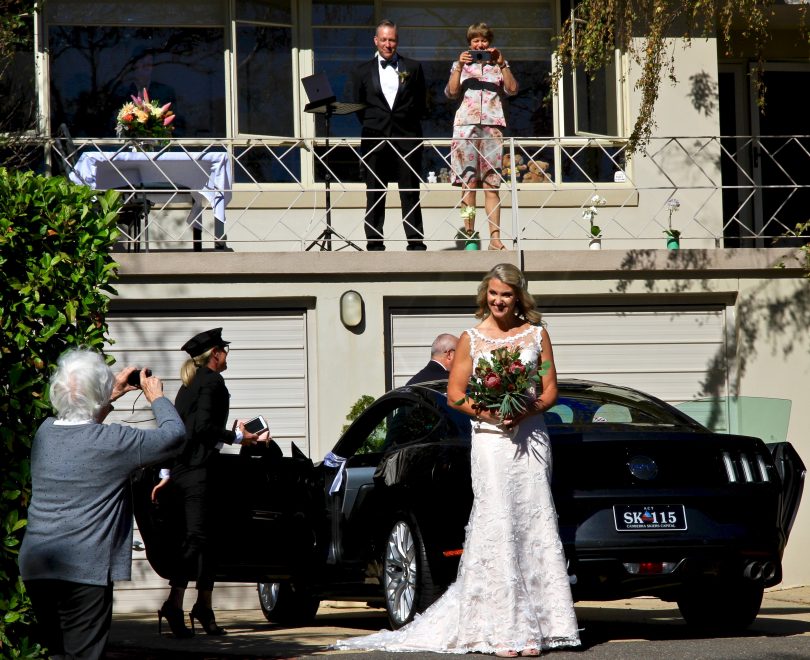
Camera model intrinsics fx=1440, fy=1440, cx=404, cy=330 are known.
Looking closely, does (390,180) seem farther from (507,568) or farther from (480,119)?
(507,568)

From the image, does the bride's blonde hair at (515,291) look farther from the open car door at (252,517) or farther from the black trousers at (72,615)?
the black trousers at (72,615)

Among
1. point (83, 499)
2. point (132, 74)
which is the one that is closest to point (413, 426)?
point (83, 499)

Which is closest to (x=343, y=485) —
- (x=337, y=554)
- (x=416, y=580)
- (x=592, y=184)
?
(x=337, y=554)

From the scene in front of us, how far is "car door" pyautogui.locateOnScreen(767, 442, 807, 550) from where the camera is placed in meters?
8.04

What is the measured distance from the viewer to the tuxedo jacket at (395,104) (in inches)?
526

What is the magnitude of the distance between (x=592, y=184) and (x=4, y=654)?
9753 mm

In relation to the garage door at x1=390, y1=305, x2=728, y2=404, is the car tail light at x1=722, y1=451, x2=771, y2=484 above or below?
below

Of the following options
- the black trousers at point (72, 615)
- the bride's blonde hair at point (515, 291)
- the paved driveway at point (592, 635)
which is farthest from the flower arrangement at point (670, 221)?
the black trousers at point (72, 615)

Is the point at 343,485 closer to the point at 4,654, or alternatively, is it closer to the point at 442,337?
the point at 442,337

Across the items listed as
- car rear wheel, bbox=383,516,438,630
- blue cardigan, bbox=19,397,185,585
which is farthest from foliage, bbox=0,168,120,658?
car rear wheel, bbox=383,516,438,630

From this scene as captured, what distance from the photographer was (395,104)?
43.9 feet

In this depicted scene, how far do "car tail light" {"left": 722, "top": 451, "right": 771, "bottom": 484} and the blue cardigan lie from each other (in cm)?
343

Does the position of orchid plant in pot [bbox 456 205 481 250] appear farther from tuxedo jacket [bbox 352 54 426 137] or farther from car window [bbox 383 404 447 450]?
car window [bbox 383 404 447 450]

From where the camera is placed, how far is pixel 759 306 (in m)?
12.8
